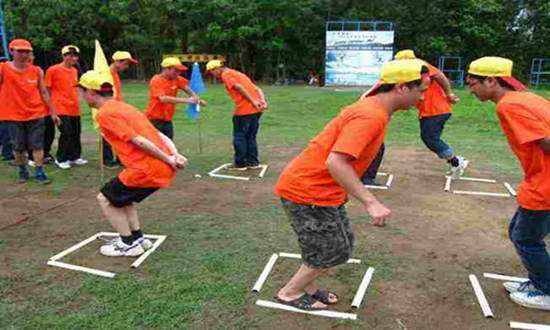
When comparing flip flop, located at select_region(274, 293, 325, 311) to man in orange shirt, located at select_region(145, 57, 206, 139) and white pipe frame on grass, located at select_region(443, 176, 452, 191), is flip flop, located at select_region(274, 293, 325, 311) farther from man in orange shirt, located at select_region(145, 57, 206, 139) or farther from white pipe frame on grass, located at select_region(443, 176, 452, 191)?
man in orange shirt, located at select_region(145, 57, 206, 139)

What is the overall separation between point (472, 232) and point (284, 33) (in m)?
25.1

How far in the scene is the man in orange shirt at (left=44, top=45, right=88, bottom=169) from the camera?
8.27 m

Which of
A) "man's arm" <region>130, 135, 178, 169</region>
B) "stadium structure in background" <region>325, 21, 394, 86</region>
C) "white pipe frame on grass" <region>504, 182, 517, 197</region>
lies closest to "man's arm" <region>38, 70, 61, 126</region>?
"man's arm" <region>130, 135, 178, 169</region>

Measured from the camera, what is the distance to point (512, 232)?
3910 mm

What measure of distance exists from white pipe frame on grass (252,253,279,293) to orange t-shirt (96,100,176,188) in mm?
1194

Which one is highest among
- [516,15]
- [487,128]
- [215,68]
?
[516,15]

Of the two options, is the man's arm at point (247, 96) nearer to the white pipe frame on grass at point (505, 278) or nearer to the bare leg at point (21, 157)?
the bare leg at point (21, 157)

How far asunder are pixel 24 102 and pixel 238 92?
3.14 meters

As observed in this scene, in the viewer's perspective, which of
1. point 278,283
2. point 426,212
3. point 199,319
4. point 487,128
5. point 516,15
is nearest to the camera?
point 199,319

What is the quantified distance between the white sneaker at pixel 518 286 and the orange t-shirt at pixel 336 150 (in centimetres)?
183

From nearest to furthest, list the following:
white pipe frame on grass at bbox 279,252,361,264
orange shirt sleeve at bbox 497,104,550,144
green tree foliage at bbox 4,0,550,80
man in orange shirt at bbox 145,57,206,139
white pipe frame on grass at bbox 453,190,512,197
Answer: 1. orange shirt sleeve at bbox 497,104,550,144
2. white pipe frame on grass at bbox 279,252,361,264
3. white pipe frame on grass at bbox 453,190,512,197
4. man in orange shirt at bbox 145,57,206,139
5. green tree foliage at bbox 4,0,550,80

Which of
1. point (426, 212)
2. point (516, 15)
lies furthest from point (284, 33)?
point (426, 212)

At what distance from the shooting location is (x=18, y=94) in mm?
7270

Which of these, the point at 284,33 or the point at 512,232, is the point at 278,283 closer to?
the point at 512,232
